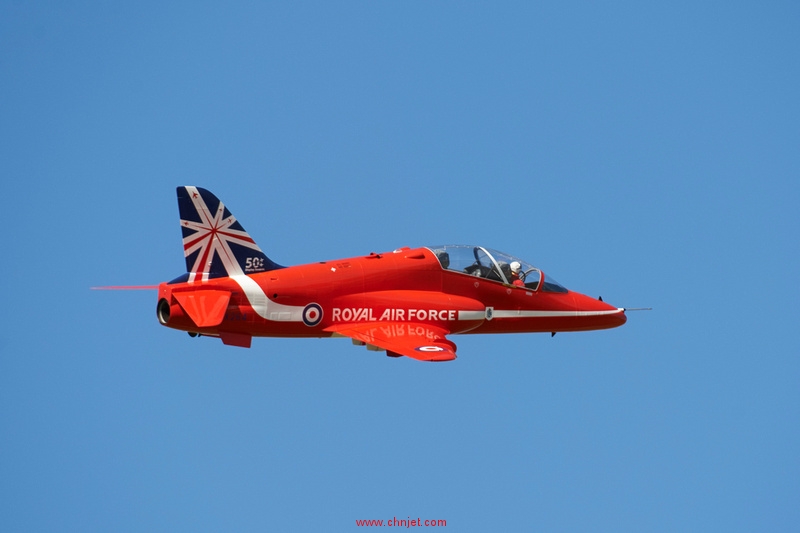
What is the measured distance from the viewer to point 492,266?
4375 cm

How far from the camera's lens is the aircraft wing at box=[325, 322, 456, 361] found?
131 feet

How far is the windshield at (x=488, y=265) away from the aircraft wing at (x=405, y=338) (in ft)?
7.45

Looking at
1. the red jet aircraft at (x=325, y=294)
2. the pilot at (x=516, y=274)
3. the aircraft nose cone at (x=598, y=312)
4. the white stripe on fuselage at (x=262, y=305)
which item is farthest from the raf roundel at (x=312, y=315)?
the aircraft nose cone at (x=598, y=312)

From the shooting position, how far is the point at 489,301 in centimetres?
4344

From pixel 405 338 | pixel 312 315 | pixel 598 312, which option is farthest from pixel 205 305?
pixel 598 312

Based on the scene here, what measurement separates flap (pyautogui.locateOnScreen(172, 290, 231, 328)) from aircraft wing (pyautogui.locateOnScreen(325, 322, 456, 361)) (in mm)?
2853

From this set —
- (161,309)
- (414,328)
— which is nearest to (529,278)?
(414,328)

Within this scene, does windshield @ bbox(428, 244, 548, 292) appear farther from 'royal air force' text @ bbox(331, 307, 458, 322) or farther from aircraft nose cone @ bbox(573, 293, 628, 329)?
'royal air force' text @ bbox(331, 307, 458, 322)

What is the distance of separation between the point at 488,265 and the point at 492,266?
0.12 meters

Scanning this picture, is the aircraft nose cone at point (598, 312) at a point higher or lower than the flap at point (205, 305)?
higher

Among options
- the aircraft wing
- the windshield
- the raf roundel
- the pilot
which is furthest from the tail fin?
the pilot

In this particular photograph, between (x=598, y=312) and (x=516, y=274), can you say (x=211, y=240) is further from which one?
(x=598, y=312)

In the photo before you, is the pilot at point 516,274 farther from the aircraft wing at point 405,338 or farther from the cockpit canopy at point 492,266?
the aircraft wing at point 405,338

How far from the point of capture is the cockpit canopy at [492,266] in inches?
1700
